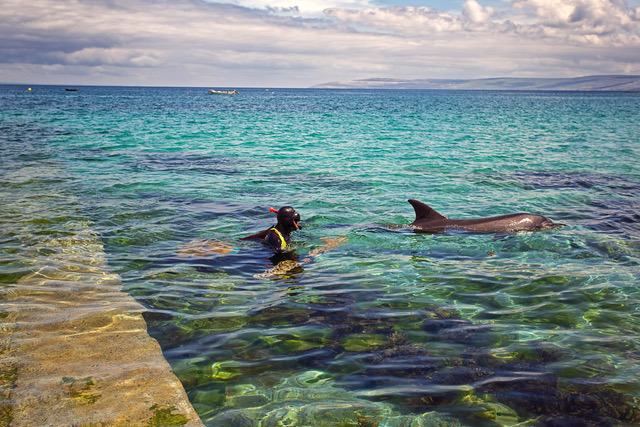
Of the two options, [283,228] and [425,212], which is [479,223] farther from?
[283,228]

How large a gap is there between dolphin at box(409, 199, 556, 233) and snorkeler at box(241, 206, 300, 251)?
9.04ft

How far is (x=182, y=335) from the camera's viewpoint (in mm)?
5801

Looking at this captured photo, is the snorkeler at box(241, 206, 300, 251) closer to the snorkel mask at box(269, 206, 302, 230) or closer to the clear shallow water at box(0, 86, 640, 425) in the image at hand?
the snorkel mask at box(269, 206, 302, 230)

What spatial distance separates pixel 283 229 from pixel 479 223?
14.0 feet

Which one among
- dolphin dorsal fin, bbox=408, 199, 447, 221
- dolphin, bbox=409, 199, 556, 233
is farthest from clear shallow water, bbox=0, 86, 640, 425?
dolphin dorsal fin, bbox=408, 199, 447, 221

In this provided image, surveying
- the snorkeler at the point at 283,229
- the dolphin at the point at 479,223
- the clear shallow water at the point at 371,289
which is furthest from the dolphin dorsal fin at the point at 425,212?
the snorkeler at the point at 283,229

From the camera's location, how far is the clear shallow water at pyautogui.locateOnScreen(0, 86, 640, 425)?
457 centimetres

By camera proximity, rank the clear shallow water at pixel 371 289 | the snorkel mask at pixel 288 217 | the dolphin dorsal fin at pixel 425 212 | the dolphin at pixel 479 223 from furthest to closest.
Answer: the dolphin dorsal fin at pixel 425 212 → the dolphin at pixel 479 223 → the snorkel mask at pixel 288 217 → the clear shallow water at pixel 371 289

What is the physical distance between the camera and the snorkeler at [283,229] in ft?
30.1

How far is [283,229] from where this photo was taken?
30.9ft

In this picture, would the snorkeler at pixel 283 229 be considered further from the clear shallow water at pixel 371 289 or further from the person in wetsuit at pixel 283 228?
the clear shallow water at pixel 371 289

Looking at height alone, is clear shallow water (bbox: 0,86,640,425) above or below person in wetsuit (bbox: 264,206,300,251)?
below

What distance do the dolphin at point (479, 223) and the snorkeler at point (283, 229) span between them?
9.04ft

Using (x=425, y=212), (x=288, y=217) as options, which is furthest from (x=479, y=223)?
(x=288, y=217)
